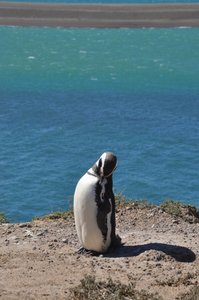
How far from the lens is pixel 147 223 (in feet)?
31.8

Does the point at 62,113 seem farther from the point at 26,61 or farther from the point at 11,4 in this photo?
the point at 11,4

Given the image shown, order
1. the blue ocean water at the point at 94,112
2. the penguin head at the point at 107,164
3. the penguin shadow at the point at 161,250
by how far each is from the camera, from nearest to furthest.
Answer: the penguin shadow at the point at 161,250 → the penguin head at the point at 107,164 → the blue ocean water at the point at 94,112

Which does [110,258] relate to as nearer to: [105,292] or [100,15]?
[105,292]

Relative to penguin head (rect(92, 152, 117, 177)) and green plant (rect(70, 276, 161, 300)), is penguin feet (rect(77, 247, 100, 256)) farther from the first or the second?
green plant (rect(70, 276, 161, 300))

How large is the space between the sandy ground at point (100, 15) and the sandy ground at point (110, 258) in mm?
27591

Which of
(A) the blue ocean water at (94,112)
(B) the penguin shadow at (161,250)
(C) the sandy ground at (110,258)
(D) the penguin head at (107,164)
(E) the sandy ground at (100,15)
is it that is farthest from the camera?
(E) the sandy ground at (100,15)

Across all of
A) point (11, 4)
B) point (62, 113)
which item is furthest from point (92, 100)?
point (11, 4)

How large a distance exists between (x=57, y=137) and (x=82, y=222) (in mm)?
13643

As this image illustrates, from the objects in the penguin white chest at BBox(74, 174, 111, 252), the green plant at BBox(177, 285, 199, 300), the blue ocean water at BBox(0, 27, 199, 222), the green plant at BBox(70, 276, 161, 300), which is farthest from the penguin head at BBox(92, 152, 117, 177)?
the blue ocean water at BBox(0, 27, 199, 222)

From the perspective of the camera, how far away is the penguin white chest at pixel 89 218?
881cm

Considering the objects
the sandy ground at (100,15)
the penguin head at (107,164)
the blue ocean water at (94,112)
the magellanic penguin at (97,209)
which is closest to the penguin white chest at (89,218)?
the magellanic penguin at (97,209)

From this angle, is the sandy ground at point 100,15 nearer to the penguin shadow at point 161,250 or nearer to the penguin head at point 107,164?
the penguin head at point 107,164

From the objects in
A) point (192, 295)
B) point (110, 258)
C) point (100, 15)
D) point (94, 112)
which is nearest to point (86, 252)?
point (110, 258)

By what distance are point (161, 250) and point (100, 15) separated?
30166 millimetres
